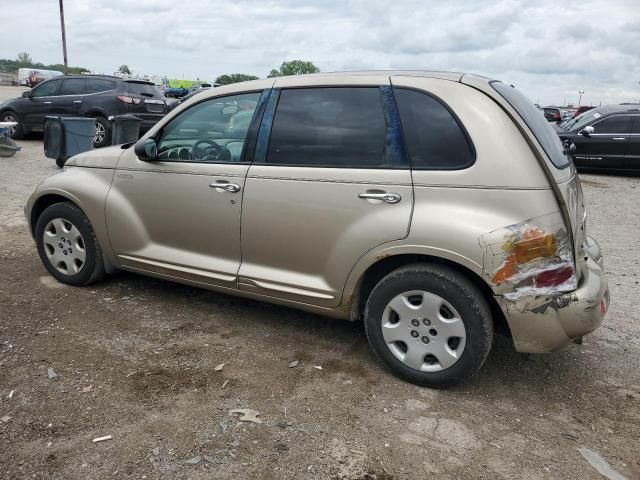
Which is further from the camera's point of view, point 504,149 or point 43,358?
point 43,358

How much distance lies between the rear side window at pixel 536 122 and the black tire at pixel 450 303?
899 mm

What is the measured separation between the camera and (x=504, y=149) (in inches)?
114

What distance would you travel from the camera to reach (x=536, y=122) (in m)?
3.26

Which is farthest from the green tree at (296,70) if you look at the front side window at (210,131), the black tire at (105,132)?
the black tire at (105,132)

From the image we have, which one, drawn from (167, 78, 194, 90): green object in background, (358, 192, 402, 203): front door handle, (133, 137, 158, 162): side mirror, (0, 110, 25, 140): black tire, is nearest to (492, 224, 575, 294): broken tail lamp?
(358, 192, 402, 203): front door handle

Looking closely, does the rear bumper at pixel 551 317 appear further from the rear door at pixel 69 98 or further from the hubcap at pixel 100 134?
the rear door at pixel 69 98

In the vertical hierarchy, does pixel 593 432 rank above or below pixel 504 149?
below

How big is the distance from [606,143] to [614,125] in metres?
0.40

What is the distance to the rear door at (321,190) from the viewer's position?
3.15 meters

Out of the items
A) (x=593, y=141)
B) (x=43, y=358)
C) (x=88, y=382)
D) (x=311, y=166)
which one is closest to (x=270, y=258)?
(x=311, y=166)

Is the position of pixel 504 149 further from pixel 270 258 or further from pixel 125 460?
pixel 125 460

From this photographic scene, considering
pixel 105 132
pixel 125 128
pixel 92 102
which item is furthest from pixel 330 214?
pixel 92 102

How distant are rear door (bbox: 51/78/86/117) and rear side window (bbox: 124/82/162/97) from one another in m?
1.07

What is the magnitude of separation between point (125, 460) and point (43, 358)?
4.07ft
